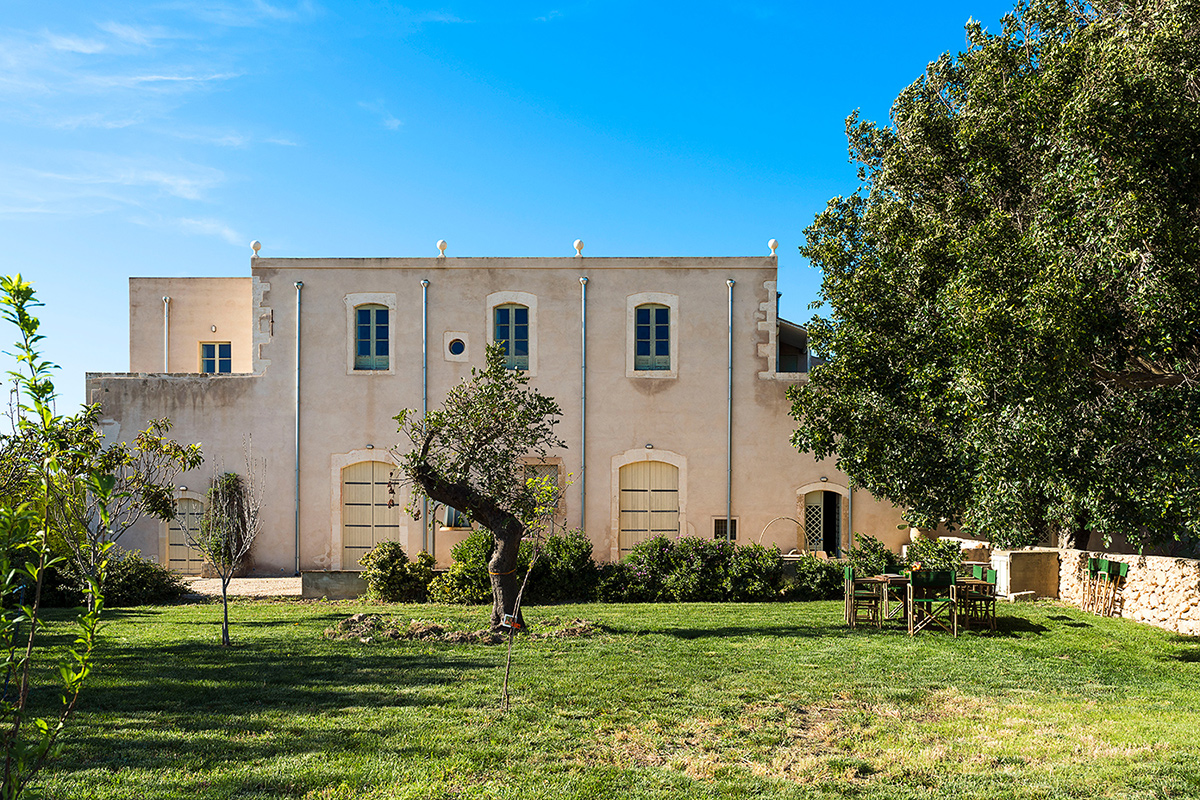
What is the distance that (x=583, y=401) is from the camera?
61.1 feet

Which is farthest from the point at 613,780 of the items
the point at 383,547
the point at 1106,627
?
the point at 383,547

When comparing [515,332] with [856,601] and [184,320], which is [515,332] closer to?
[184,320]

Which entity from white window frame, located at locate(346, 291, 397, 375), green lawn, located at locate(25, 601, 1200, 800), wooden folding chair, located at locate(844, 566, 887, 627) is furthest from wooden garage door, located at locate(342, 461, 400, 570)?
wooden folding chair, located at locate(844, 566, 887, 627)

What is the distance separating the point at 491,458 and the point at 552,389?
7.20 meters

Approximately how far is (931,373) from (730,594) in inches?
237

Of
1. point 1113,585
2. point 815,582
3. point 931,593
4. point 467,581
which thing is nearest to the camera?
point 931,593

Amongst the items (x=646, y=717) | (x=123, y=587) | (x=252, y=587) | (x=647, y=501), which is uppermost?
(x=647, y=501)

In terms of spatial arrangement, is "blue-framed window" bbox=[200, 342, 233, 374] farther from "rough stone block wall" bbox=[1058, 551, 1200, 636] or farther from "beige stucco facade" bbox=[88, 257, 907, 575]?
"rough stone block wall" bbox=[1058, 551, 1200, 636]

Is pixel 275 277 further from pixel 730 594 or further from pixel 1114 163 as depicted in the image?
pixel 1114 163

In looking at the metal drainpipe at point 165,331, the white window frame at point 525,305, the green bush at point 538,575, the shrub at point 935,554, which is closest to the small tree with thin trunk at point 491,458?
the green bush at point 538,575

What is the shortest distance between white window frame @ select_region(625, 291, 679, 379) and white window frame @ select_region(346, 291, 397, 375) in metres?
5.15

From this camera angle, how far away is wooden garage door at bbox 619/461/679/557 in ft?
61.2

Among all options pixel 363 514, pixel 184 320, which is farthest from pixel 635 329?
pixel 184 320

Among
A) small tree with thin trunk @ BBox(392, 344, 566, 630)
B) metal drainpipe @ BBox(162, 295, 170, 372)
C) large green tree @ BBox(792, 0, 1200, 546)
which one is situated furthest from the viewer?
metal drainpipe @ BBox(162, 295, 170, 372)
